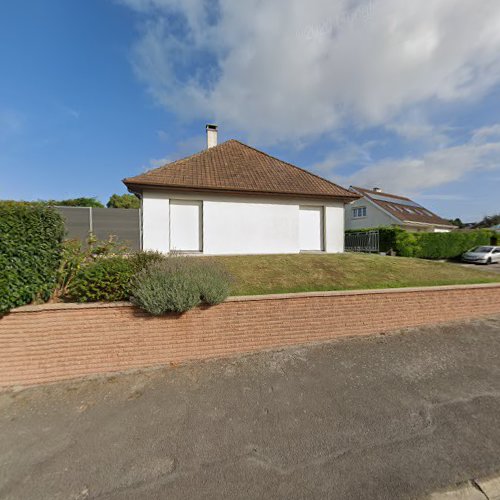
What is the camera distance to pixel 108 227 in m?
13.6

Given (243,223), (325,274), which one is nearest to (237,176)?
(243,223)

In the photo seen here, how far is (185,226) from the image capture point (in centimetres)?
936

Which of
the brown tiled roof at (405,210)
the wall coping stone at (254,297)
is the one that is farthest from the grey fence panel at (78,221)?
the brown tiled roof at (405,210)

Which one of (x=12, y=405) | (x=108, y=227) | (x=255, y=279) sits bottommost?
(x=12, y=405)

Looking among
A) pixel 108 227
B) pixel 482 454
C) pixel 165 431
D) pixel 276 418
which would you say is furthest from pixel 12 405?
pixel 108 227

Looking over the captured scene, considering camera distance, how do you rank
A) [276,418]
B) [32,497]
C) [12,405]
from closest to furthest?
[32,497] < [276,418] < [12,405]

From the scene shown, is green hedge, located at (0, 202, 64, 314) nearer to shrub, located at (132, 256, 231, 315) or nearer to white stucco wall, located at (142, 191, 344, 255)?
shrub, located at (132, 256, 231, 315)

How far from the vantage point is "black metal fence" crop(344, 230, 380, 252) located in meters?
17.8

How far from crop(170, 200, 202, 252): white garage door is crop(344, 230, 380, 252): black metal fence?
13734 mm

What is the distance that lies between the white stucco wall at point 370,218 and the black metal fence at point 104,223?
18.4 m

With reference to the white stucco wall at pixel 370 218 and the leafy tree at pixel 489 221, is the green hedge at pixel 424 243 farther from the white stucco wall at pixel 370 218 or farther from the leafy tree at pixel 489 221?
the leafy tree at pixel 489 221

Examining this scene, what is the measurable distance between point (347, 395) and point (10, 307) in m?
4.53

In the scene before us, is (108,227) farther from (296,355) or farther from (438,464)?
(438,464)

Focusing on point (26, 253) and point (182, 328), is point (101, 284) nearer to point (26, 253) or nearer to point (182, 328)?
point (26, 253)
